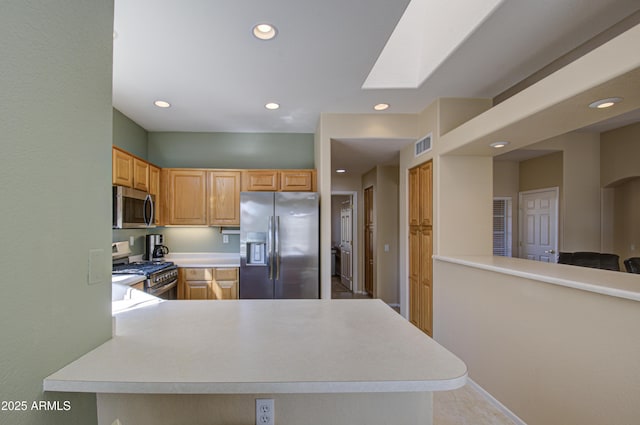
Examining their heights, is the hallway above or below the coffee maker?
below

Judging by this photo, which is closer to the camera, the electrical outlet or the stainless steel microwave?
the electrical outlet

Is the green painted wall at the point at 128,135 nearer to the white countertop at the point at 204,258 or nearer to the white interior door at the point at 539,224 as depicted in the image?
the white countertop at the point at 204,258

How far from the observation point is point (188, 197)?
159 inches

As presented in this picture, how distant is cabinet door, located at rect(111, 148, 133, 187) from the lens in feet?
9.51

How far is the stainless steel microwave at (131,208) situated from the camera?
2.87 metres

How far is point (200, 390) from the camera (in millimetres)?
834

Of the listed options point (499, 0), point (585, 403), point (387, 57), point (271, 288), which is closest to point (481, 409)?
point (585, 403)

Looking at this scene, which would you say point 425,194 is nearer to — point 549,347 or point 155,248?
point 549,347

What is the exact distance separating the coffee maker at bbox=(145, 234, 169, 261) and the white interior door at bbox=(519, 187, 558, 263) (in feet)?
20.4

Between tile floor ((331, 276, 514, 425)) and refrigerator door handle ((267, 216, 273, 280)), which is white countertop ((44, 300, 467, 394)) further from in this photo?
refrigerator door handle ((267, 216, 273, 280))

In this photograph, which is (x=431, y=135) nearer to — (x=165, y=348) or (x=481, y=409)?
(x=481, y=409)

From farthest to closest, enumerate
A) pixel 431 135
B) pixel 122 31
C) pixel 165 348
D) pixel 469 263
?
1. pixel 431 135
2. pixel 469 263
3. pixel 122 31
4. pixel 165 348

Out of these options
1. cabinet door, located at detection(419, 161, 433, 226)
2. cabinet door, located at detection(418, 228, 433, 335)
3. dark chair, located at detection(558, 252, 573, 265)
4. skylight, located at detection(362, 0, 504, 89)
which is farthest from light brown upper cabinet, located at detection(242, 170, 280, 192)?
dark chair, located at detection(558, 252, 573, 265)

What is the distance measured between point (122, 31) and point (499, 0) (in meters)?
2.40
